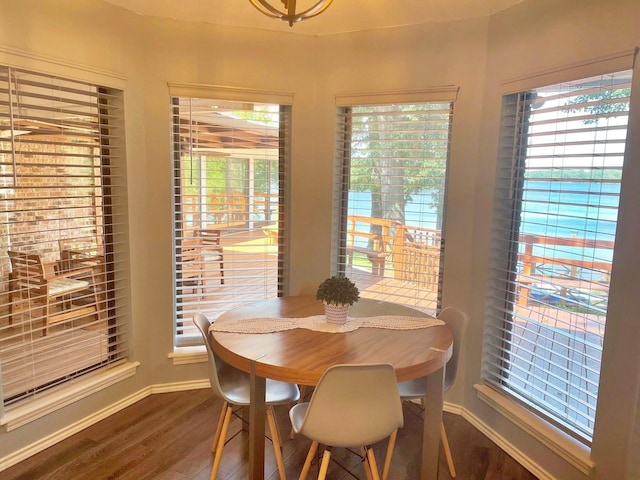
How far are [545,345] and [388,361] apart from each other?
3.59 feet

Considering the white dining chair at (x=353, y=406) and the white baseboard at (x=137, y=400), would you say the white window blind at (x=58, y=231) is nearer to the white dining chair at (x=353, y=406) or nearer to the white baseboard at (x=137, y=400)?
the white baseboard at (x=137, y=400)

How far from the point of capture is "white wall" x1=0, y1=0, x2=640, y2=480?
2.31 m

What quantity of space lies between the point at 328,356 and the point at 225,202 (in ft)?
5.47

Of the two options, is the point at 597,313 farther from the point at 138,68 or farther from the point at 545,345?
the point at 138,68

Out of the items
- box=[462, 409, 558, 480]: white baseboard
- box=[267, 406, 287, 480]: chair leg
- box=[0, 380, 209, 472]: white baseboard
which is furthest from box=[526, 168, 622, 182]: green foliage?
box=[0, 380, 209, 472]: white baseboard

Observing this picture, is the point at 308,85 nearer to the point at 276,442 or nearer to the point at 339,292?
the point at 339,292

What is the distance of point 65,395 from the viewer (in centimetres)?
255

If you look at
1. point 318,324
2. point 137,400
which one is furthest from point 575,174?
point 137,400

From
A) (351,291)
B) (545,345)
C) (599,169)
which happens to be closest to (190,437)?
(351,291)

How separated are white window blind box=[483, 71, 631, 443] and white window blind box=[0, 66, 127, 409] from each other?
7.91ft

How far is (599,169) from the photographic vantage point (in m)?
2.10

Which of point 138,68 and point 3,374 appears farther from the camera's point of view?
point 138,68

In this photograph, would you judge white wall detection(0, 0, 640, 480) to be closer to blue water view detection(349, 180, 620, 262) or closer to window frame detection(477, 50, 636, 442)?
window frame detection(477, 50, 636, 442)

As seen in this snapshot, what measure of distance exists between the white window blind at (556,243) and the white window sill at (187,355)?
1.95 meters
